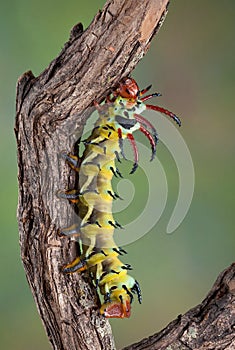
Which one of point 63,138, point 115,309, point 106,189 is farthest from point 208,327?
point 63,138

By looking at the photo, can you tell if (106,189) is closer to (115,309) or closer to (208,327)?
(115,309)

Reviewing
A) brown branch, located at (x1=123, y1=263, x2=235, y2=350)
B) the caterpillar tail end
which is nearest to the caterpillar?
the caterpillar tail end

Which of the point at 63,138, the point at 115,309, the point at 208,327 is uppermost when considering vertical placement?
the point at 63,138

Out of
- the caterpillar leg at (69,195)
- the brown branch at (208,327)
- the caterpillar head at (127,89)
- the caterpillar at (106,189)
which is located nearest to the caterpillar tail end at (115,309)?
the caterpillar at (106,189)

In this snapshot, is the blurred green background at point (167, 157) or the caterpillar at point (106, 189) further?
the blurred green background at point (167, 157)

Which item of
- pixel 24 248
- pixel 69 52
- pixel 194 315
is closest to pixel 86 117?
pixel 69 52

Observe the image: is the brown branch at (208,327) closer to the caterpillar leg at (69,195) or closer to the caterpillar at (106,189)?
the caterpillar at (106,189)
